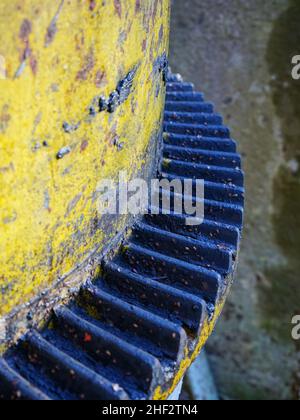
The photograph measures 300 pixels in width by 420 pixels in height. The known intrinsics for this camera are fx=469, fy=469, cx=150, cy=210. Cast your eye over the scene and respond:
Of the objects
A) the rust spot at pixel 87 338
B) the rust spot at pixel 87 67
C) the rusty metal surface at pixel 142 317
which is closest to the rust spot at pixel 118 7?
the rust spot at pixel 87 67

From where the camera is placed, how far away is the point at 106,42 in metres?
0.90

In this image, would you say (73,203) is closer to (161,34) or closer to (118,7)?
(118,7)

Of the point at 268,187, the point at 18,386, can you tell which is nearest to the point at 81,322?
the point at 18,386

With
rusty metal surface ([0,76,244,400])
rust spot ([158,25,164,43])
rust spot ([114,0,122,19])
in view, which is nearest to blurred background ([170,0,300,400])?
rusty metal surface ([0,76,244,400])

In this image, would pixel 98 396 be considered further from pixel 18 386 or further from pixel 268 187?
pixel 268 187

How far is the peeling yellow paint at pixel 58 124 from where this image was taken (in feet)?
2.48

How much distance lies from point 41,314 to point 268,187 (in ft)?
7.68

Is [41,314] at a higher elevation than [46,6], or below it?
below

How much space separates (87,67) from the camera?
87 cm

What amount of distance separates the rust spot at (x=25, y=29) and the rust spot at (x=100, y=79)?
7.5 inches

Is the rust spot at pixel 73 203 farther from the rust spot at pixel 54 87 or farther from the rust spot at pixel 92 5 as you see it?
the rust spot at pixel 92 5

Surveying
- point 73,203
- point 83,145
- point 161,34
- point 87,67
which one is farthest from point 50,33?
point 161,34

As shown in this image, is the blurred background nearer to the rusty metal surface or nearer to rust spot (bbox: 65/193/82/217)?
the rusty metal surface

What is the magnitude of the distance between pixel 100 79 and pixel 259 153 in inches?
89.4
